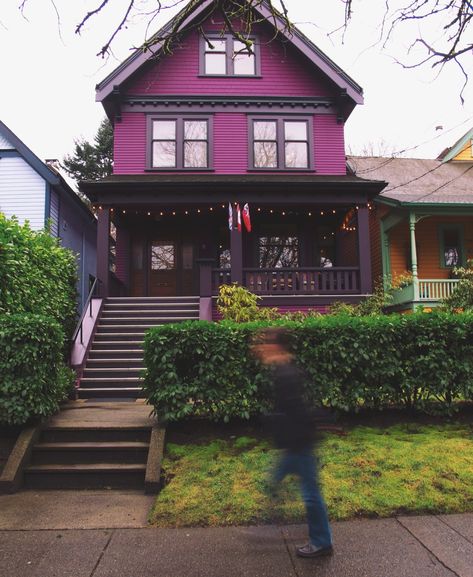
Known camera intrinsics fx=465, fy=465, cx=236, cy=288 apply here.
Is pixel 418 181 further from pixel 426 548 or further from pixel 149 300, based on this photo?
pixel 426 548

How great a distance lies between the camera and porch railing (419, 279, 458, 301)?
14003 millimetres

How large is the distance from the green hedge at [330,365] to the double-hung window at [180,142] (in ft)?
31.4

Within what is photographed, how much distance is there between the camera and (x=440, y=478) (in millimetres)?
4719

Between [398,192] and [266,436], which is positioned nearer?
[266,436]

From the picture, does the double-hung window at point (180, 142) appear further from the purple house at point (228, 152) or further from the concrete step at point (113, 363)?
the concrete step at point (113, 363)

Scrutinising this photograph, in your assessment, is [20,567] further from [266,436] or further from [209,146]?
[209,146]

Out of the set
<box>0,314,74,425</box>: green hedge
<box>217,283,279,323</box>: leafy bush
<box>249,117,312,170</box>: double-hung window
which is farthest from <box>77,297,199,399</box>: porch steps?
<box>249,117,312,170</box>: double-hung window

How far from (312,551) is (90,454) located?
10.4ft

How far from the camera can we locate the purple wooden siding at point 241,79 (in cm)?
1492

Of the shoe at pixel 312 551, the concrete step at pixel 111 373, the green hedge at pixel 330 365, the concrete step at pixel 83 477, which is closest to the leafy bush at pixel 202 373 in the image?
the green hedge at pixel 330 365

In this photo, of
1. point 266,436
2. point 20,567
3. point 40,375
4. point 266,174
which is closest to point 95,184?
point 266,174

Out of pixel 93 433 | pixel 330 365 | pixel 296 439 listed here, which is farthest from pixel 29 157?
pixel 296 439

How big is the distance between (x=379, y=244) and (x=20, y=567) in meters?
15.6

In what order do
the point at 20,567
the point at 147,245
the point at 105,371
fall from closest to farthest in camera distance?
1. the point at 20,567
2. the point at 105,371
3. the point at 147,245
